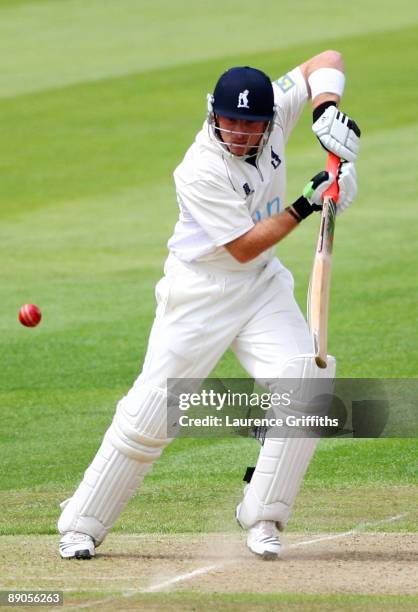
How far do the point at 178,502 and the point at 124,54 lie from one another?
16.7 meters

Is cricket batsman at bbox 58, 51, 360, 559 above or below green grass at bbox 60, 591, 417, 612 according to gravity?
above

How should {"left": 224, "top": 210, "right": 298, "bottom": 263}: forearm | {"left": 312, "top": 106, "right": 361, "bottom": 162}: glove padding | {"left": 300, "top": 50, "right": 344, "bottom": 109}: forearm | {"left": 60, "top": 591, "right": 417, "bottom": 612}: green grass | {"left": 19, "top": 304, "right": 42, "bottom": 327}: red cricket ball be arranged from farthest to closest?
{"left": 19, "top": 304, "right": 42, "bottom": 327}: red cricket ball < {"left": 300, "top": 50, "right": 344, "bottom": 109}: forearm < {"left": 312, "top": 106, "right": 361, "bottom": 162}: glove padding < {"left": 224, "top": 210, "right": 298, "bottom": 263}: forearm < {"left": 60, "top": 591, "right": 417, "bottom": 612}: green grass

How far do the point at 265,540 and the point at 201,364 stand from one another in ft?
2.51

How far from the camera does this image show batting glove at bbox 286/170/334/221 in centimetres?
564

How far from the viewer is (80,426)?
28.2ft

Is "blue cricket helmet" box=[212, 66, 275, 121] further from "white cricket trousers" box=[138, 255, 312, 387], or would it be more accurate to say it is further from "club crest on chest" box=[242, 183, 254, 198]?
"white cricket trousers" box=[138, 255, 312, 387]

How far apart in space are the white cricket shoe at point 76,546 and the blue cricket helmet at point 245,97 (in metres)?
1.82

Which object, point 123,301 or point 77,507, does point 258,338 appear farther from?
point 123,301

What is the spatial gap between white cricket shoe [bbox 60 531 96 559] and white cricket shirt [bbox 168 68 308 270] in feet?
4.02

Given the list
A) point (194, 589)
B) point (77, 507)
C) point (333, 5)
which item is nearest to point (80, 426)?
point (77, 507)

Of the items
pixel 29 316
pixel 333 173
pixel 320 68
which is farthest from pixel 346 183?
pixel 29 316

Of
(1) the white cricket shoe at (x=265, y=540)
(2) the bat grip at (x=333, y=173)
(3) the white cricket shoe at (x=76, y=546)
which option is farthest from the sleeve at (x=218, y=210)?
(3) the white cricket shoe at (x=76, y=546)

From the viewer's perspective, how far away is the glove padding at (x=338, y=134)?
575 cm

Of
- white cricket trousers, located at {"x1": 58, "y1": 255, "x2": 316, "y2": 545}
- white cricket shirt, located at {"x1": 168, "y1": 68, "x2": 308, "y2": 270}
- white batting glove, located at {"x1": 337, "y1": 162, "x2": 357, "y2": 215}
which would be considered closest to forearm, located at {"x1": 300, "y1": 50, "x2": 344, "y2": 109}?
white cricket shirt, located at {"x1": 168, "y1": 68, "x2": 308, "y2": 270}
